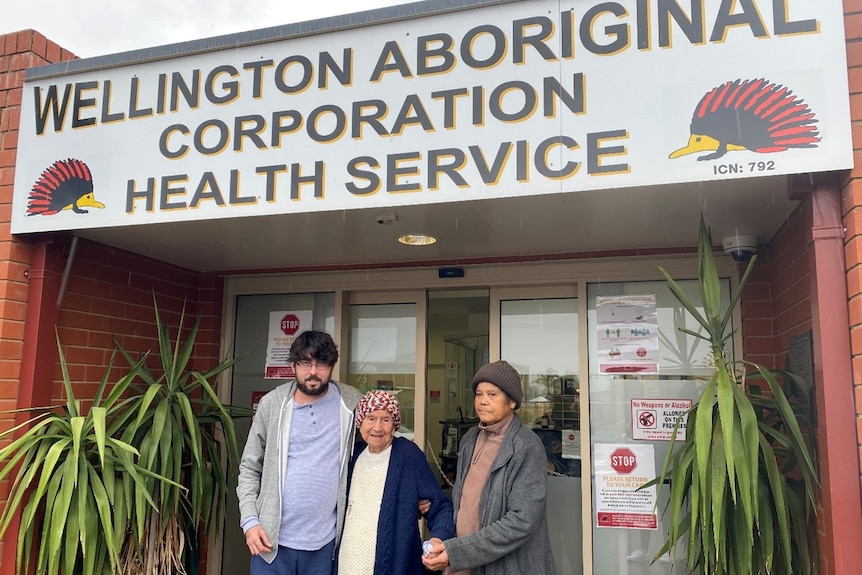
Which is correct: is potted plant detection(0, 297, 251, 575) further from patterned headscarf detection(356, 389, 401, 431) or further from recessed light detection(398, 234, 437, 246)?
recessed light detection(398, 234, 437, 246)

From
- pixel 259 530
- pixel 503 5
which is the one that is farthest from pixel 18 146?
pixel 503 5

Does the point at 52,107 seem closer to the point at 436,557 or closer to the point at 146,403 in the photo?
the point at 146,403

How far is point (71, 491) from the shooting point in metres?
2.71

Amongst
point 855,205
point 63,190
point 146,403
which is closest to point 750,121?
point 855,205

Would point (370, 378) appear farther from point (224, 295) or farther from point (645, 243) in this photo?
point (645, 243)

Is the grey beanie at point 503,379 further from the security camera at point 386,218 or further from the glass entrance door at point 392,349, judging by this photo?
the glass entrance door at point 392,349

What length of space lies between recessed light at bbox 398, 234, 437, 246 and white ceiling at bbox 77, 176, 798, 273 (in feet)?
0.19

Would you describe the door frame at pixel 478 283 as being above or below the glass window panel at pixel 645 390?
above

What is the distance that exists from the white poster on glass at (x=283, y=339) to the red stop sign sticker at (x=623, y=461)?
2.03m

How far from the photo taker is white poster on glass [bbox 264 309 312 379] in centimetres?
432

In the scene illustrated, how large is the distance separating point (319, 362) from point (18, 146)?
1.79 metres

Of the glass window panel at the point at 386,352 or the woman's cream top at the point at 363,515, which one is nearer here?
the woman's cream top at the point at 363,515

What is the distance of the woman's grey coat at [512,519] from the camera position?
2.37m

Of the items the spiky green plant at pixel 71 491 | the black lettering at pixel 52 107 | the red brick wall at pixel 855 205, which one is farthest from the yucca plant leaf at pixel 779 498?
the black lettering at pixel 52 107
